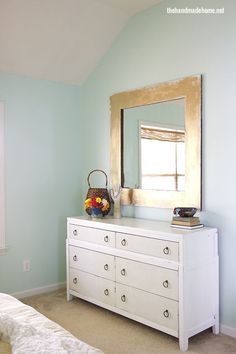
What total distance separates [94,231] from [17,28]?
76.6 inches

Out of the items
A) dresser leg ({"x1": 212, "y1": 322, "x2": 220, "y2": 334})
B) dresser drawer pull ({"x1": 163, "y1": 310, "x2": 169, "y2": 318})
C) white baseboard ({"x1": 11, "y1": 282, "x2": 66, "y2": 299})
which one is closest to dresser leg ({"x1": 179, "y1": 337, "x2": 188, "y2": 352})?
dresser drawer pull ({"x1": 163, "y1": 310, "x2": 169, "y2": 318})

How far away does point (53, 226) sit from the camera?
407 centimetres

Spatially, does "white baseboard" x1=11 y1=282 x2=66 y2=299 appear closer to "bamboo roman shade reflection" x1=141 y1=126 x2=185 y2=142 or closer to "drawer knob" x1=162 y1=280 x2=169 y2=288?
"drawer knob" x1=162 y1=280 x2=169 y2=288

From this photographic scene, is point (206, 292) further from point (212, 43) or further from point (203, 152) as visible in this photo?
point (212, 43)

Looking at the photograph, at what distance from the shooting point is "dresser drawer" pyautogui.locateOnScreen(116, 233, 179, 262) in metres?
2.74

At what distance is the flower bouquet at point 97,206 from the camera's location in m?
3.60

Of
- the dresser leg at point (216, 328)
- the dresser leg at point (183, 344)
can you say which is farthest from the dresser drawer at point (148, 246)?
the dresser leg at point (216, 328)

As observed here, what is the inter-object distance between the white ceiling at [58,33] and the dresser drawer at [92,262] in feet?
6.05

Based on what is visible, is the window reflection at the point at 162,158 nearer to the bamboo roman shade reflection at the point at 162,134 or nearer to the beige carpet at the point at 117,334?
the bamboo roman shade reflection at the point at 162,134

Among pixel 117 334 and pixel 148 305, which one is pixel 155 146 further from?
pixel 117 334

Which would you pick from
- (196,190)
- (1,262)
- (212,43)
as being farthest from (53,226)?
(212,43)

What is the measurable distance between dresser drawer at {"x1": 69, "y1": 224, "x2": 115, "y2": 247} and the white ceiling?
5.33 feet

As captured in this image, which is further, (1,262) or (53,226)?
(53,226)

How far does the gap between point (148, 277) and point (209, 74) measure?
167 cm
